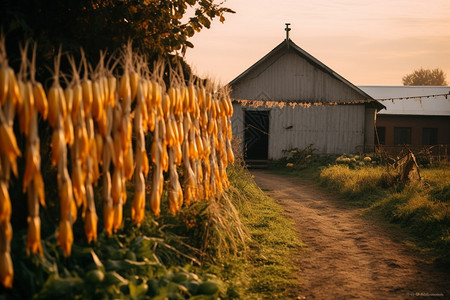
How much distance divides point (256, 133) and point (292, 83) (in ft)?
11.4

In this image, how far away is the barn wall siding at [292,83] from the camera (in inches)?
765

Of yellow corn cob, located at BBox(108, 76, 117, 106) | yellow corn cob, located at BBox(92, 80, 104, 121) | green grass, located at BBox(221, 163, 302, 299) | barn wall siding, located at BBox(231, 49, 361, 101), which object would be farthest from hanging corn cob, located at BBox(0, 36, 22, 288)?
barn wall siding, located at BBox(231, 49, 361, 101)

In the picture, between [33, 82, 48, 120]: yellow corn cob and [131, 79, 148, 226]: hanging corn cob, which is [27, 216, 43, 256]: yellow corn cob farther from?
[131, 79, 148, 226]: hanging corn cob

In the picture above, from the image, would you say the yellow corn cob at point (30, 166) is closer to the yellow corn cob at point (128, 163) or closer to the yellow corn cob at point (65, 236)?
the yellow corn cob at point (65, 236)

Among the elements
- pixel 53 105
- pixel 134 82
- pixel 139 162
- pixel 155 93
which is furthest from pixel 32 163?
pixel 155 93

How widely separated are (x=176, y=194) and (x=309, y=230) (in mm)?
3488

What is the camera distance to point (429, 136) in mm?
27688

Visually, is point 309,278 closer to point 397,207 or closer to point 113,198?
point 113,198

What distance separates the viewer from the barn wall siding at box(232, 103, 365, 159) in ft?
64.2

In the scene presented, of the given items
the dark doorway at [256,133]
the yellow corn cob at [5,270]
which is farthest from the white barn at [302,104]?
the yellow corn cob at [5,270]

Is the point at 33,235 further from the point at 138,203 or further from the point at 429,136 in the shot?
the point at 429,136

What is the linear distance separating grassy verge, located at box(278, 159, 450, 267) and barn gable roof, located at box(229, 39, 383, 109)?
22.3 feet

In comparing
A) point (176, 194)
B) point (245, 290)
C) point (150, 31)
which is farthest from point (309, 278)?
point (150, 31)

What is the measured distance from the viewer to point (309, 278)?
5043mm
